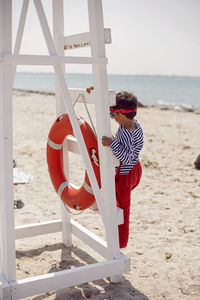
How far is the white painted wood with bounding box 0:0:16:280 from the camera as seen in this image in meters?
2.19

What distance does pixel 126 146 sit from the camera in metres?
2.62

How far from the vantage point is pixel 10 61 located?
220 centimetres

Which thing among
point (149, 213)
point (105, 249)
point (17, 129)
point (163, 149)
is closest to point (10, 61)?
point (105, 249)

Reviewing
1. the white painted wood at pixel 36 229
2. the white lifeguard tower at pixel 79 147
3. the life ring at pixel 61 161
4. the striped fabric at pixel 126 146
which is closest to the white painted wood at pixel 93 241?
the white lifeguard tower at pixel 79 147

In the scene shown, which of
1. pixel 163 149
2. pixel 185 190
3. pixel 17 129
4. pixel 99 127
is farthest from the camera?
pixel 17 129

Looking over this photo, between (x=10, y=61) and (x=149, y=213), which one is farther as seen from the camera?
(x=149, y=213)

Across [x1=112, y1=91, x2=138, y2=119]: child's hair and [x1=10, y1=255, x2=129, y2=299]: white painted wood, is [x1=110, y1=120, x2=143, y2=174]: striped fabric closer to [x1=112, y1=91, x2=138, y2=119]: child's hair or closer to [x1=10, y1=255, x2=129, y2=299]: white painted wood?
[x1=112, y1=91, x2=138, y2=119]: child's hair

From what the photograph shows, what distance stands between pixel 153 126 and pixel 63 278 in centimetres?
782

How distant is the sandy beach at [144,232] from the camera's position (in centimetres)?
269

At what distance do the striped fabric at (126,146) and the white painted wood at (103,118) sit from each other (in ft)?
0.21

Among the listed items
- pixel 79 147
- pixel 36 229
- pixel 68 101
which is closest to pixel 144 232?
pixel 36 229

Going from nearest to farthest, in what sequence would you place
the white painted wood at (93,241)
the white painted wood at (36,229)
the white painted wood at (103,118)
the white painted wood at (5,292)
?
the white painted wood at (5,292), the white painted wood at (103,118), the white painted wood at (93,241), the white painted wood at (36,229)

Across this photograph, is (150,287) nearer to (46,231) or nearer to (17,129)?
(46,231)

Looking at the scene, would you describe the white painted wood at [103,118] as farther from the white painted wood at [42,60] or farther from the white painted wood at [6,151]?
the white painted wood at [6,151]
